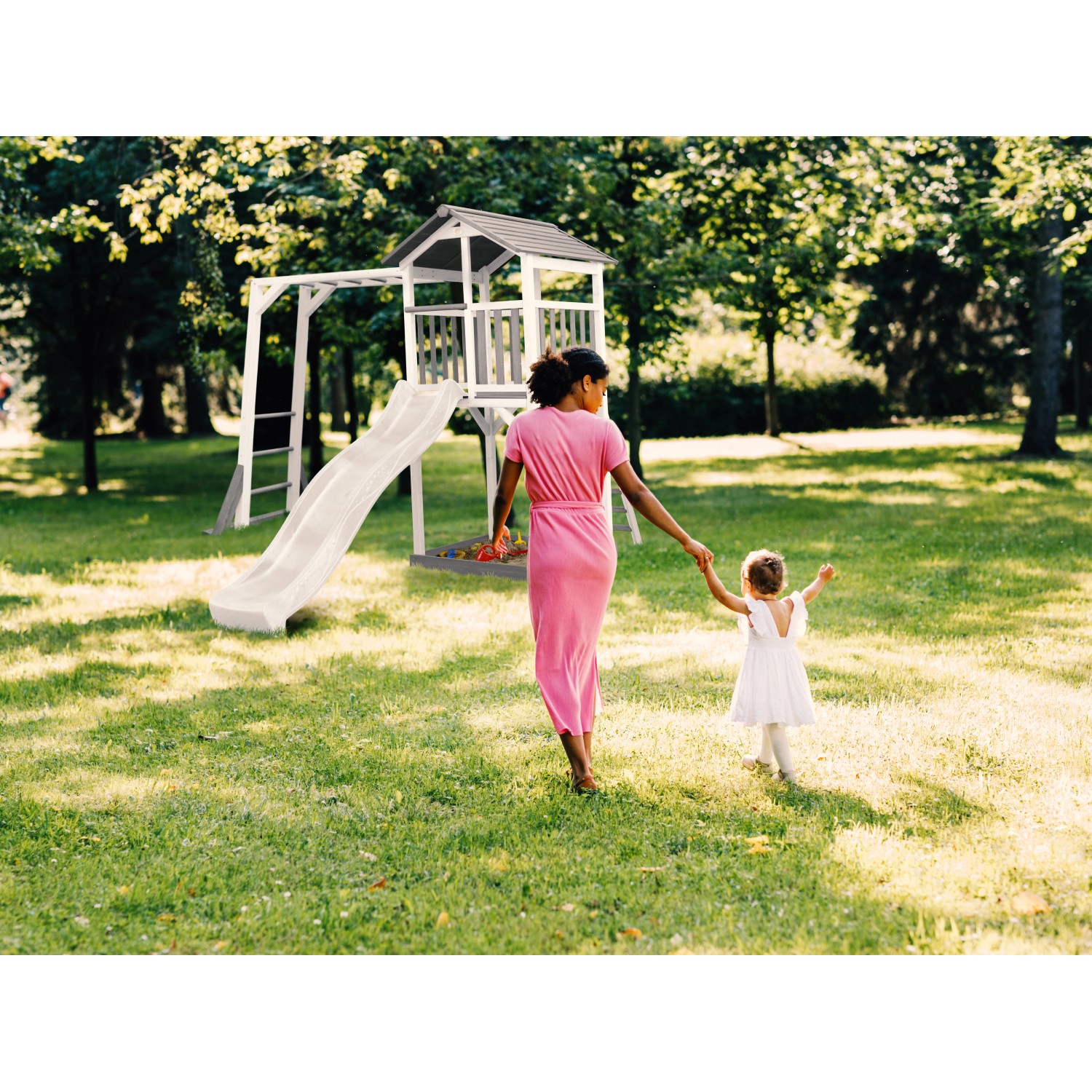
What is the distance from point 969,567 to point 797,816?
6.57 meters

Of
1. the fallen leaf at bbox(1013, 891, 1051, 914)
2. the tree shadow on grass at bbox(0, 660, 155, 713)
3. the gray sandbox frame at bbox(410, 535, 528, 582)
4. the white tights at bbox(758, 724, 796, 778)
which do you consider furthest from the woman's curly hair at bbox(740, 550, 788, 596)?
the gray sandbox frame at bbox(410, 535, 528, 582)

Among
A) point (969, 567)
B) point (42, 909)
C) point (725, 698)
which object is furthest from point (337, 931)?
point (969, 567)

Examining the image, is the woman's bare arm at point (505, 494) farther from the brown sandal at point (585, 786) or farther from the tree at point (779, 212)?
the tree at point (779, 212)

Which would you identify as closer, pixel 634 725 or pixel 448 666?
pixel 634 725

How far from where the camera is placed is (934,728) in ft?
19.4

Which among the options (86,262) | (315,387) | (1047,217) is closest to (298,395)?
(315,387)

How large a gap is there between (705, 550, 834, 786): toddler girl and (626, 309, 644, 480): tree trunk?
1183 cm

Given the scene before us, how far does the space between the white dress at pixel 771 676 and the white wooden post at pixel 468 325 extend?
235 inches

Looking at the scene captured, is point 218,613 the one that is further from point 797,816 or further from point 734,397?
point 734,397

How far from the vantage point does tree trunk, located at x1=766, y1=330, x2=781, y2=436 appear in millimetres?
28531

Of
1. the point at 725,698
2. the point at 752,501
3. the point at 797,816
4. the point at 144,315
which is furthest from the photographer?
the point at 144,315

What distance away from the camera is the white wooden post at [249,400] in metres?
11.2

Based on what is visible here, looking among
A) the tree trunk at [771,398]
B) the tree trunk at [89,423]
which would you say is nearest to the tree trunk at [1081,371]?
the tree trunk at [771,398]

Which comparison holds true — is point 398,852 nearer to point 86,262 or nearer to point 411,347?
point 411,347
